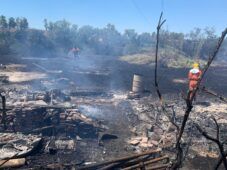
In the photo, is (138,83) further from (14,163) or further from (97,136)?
(14,163)

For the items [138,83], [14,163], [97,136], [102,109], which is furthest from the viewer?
[138,83]

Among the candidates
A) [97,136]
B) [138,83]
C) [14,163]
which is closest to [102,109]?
[138,83]

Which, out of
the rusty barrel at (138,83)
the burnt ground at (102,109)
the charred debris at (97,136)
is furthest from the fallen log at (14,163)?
the rusty barrel at (138,83)

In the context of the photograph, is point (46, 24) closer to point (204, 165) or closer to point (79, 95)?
point (79, 95)

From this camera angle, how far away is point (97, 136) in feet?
38.0

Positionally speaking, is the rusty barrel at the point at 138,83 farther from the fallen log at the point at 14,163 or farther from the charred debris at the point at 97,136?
the fallen log at the point at 14,163

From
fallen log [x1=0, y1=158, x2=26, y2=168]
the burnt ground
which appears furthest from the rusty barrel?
fallen log [x1=0, y1=158, x2=26, y2=168]

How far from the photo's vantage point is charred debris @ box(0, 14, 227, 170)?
27.8 ft

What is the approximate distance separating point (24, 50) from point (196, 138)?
130 ft

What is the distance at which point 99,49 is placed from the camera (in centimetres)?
6100

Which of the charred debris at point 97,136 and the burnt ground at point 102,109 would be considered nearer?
the charred debris at point 97,136

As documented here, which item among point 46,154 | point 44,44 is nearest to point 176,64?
point 44,44

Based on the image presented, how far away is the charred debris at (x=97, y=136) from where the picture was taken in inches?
333

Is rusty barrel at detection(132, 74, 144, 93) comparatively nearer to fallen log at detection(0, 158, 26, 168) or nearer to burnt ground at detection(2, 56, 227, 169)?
burnt ground at detection(2, 56, 227, 169)
